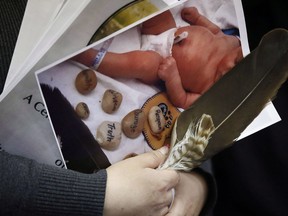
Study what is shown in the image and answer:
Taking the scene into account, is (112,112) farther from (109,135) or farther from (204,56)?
(204,56)

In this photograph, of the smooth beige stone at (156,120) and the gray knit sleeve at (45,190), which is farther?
the smooth beige stone at (156,120)

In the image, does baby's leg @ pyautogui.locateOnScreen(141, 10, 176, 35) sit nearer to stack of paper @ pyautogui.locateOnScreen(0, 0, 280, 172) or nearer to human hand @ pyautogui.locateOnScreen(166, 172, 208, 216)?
stack of paper @ pyautogui.locateOnScreen(0, 0, 280, 172)

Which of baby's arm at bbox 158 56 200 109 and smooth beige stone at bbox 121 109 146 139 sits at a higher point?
baby's arm at bbox 158 56 200 109

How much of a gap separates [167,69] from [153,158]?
10cm

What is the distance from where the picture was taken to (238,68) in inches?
18.2

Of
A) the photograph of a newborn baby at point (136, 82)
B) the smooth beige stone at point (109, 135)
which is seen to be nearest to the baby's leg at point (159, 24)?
the photograph of a newborn baby at point (136, 82)

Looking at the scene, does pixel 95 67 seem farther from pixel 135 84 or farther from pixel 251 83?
pixel 251 83

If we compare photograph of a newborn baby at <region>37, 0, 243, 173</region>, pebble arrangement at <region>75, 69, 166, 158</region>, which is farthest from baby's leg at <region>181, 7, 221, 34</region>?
pebble arrangement at <region>75, 69, 166, 158</region>

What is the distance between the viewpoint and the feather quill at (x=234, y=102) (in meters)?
0.45

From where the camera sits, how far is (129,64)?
17.9 inches

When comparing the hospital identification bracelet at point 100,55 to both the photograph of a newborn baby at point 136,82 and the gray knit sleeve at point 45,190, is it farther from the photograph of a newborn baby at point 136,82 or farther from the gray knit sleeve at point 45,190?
the gray knit sleeve at point 45,190

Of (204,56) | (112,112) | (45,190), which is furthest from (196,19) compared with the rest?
(45,190)

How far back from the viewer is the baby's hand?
1.53 ft

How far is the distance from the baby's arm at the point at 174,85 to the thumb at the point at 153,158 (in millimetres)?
58
